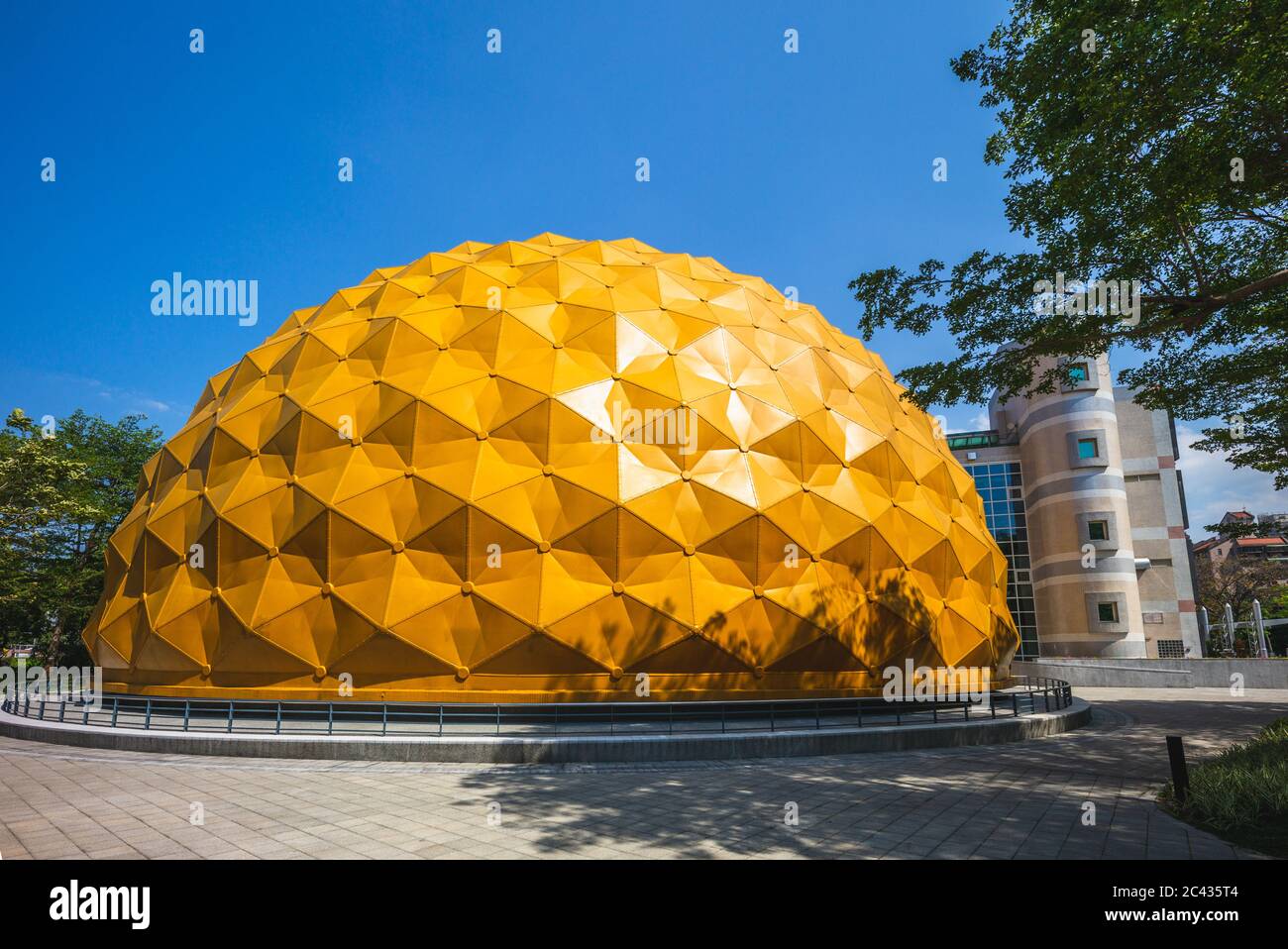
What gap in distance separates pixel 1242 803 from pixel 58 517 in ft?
122

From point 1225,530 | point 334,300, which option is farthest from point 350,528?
point 1225,530

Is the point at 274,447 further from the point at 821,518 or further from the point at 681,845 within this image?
the point at 681,845

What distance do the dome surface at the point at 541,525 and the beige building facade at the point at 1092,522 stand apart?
28138 millimetres

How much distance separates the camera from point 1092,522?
43094mm

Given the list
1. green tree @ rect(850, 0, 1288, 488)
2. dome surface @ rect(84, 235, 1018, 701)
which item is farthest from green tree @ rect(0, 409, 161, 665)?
green tree @ rect(850, 0, 1288, 488)

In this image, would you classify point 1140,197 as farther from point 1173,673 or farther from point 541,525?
point 1173,673

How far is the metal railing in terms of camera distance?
14641mm

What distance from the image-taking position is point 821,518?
17.9 m

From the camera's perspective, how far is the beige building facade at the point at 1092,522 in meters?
42.7

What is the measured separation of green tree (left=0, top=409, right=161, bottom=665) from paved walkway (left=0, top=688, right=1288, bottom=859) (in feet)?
58.0

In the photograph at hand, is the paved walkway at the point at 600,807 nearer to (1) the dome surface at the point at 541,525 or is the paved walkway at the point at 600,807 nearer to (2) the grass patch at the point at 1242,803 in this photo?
(2) the grass patch at the point at 1242,803

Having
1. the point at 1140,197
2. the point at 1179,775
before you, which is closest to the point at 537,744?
the point at 1179,775

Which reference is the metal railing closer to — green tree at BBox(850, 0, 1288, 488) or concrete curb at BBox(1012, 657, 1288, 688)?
green tree at BBox(850, 0, 1288, 488)
